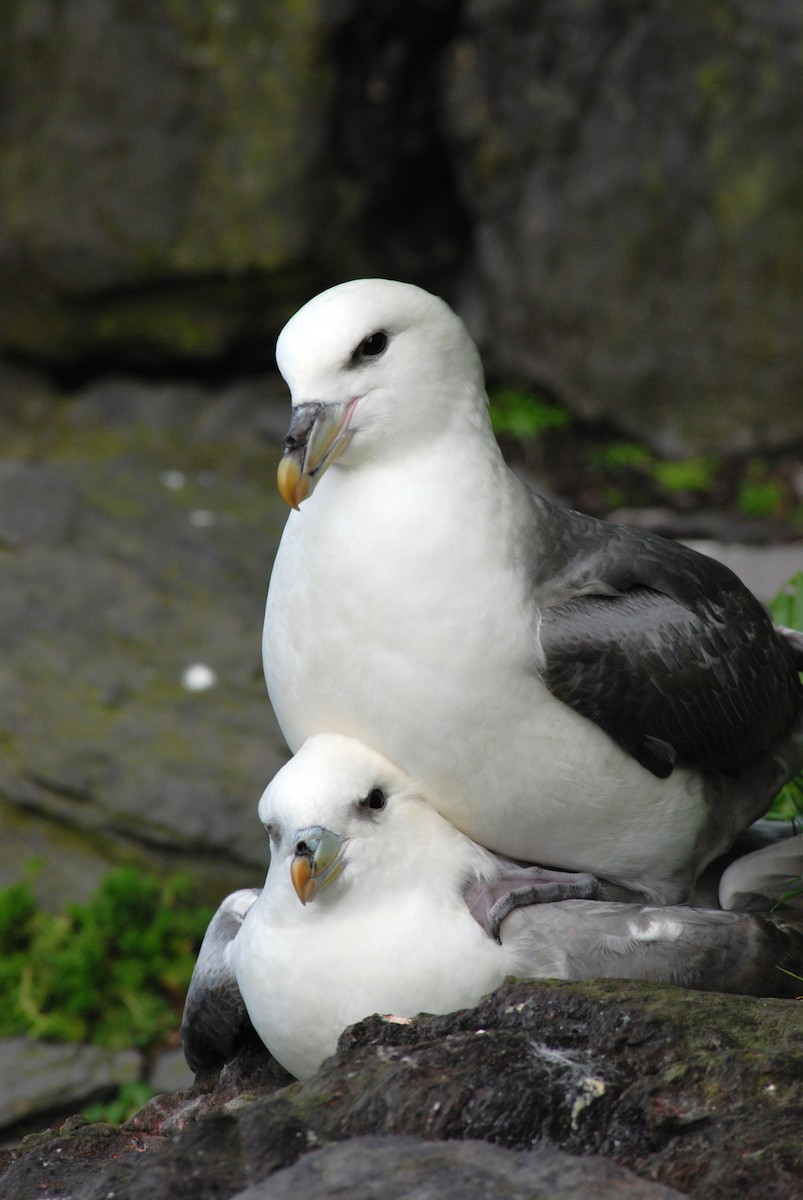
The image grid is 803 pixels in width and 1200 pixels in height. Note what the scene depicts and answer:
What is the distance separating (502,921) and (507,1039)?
0.59m

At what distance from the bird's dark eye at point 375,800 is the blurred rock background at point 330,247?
3.34 metres

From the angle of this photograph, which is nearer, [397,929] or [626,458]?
[397,929]

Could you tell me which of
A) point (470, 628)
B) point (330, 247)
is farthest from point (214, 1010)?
point (330, 247)

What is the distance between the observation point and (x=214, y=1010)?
3.71 metres

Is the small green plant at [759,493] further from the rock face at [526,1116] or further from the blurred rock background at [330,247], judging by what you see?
the rock face at [526,1116]

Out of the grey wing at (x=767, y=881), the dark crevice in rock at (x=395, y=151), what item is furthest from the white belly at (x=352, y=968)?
the dark crevice in rock at (x=395, y=151)

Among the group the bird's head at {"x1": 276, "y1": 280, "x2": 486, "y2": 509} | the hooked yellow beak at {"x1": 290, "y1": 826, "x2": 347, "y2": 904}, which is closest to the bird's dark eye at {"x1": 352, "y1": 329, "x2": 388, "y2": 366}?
the bird's head at {"x1": 276, "y1": 280, "x2": 486, "y2": 509}

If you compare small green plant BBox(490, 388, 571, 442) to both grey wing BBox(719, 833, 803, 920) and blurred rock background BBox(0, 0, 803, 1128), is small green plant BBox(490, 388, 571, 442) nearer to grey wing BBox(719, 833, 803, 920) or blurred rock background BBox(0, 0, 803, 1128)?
blurred rock background BBox(0, 0, 803, 1128)

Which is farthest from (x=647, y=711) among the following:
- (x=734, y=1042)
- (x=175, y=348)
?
(x=175, y=348)

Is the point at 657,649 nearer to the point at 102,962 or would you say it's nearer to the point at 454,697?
the point at 454,697

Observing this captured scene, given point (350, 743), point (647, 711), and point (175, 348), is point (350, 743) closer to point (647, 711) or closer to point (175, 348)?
point (647, 711)

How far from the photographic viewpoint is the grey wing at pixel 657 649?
11.4ft

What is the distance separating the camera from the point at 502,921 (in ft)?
11.2

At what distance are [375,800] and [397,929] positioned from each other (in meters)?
0.30
